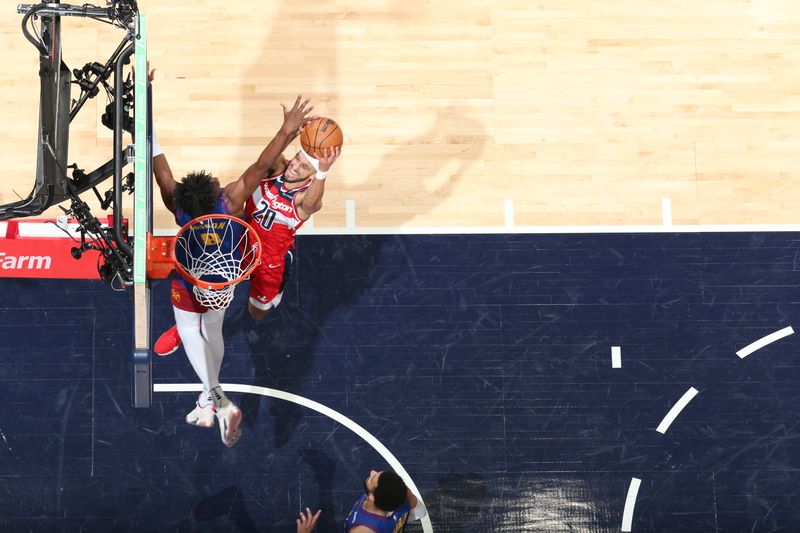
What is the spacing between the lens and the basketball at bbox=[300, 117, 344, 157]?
8.42 meters

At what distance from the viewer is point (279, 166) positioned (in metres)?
8.79

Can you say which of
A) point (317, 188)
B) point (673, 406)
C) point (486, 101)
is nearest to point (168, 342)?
point (317, 188)

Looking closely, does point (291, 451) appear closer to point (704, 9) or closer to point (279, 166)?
point (279, 166)

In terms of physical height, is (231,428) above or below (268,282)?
below

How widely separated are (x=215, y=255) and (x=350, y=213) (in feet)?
6.95

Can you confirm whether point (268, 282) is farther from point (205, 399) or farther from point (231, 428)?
point (231, 428)

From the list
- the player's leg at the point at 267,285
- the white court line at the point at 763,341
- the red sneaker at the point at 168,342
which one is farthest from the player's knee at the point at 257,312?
the white court line at the point at 763,341

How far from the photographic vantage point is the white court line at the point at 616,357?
31.9 ft

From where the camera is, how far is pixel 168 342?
915 centimetres

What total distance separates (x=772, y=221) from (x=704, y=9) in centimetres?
255

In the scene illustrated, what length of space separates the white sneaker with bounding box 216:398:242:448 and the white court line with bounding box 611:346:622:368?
387 centimetres

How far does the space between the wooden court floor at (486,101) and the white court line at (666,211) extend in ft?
0.13

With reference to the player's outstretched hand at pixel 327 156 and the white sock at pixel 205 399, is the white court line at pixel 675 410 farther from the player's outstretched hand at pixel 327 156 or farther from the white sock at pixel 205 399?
the white sock at pixel 205 399

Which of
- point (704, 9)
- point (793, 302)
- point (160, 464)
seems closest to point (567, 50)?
point (704, 9)
